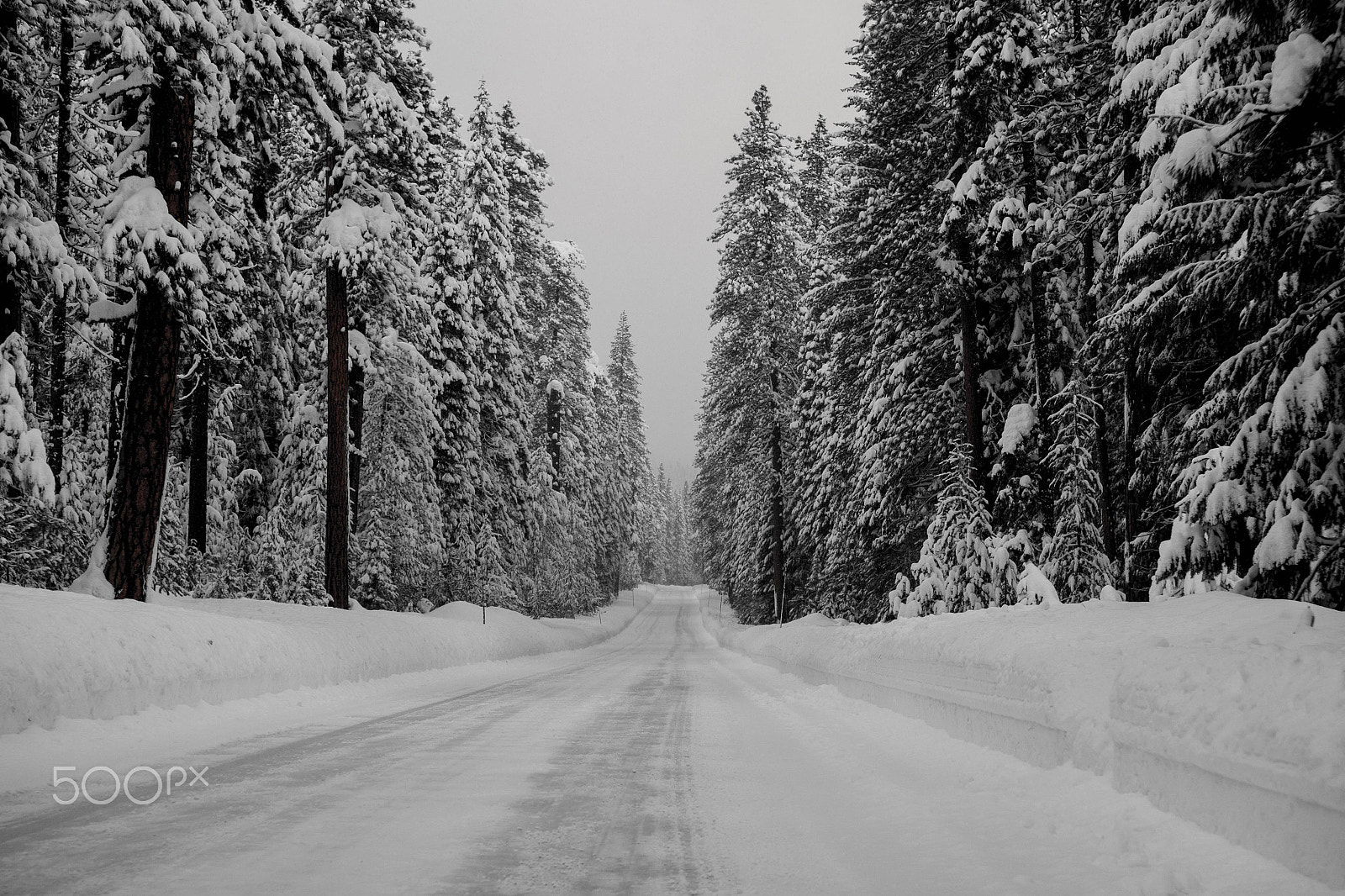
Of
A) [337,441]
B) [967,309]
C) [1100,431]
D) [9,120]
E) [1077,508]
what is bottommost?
[1077,508]

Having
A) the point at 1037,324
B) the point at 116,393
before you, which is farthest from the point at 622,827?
the point at 1037,324

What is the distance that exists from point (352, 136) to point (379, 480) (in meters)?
9.78

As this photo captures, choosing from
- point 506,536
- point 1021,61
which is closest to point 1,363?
point 1021,61

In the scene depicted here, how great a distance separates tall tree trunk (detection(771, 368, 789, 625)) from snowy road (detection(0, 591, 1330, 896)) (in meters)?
25.4

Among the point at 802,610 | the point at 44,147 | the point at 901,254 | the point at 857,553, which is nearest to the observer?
the point at 44,147

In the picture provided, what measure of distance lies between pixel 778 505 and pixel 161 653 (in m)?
27.2

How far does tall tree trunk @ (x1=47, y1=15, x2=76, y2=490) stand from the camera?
12.8 meters

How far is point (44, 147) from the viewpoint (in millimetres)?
15305

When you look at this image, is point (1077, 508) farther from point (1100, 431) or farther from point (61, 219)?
point (61, 219)

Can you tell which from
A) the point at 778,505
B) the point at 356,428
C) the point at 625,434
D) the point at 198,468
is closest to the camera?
the point at 198,468

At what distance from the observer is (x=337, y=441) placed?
17109 millimetres

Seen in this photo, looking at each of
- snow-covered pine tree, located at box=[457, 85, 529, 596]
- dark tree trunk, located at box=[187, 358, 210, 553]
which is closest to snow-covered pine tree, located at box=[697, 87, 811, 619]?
snow-covered pine tree, located at box=[457, 85, 529, 596]

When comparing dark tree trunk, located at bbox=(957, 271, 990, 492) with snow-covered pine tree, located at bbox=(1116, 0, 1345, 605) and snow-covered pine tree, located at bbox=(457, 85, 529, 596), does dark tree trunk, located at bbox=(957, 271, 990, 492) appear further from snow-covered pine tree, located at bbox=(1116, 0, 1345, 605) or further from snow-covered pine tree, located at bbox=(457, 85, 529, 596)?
snow-covered pine tree, located at bbox=(457, 85, 529, 596)

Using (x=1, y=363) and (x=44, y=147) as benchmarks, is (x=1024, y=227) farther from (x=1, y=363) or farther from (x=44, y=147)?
(x=44, y=147)
